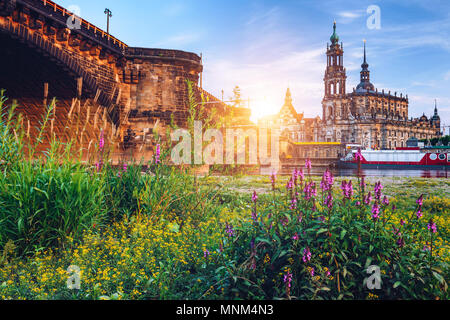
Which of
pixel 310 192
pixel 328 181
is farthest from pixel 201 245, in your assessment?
pixel 328 181

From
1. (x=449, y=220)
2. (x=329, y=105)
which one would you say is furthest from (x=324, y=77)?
(x=449, y=220)

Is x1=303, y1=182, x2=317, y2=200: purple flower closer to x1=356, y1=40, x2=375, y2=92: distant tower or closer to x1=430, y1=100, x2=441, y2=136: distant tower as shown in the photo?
x1=356, y1=40, x2=375, y2=92: distant tower

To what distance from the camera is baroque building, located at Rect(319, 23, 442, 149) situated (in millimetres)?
96625

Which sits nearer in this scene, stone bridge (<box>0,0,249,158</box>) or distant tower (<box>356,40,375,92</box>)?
stone bridge (<box>0,0,249,158</box>)

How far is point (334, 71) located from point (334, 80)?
3105 mm

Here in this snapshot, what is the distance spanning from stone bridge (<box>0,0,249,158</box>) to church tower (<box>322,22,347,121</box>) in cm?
8881

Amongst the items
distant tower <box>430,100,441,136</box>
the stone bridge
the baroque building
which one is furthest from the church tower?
the stone bridge

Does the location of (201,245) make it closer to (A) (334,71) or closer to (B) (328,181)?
(B) (328,181)

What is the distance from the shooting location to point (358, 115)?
99312 mm

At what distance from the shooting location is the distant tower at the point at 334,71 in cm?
10012

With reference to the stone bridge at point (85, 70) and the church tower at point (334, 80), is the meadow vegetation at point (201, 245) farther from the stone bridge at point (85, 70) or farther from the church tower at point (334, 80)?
the church tower at point (334, 80)

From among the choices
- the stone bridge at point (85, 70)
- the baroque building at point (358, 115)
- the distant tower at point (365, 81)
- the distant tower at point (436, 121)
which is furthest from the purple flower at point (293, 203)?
the distant tower at point (436, 121)
